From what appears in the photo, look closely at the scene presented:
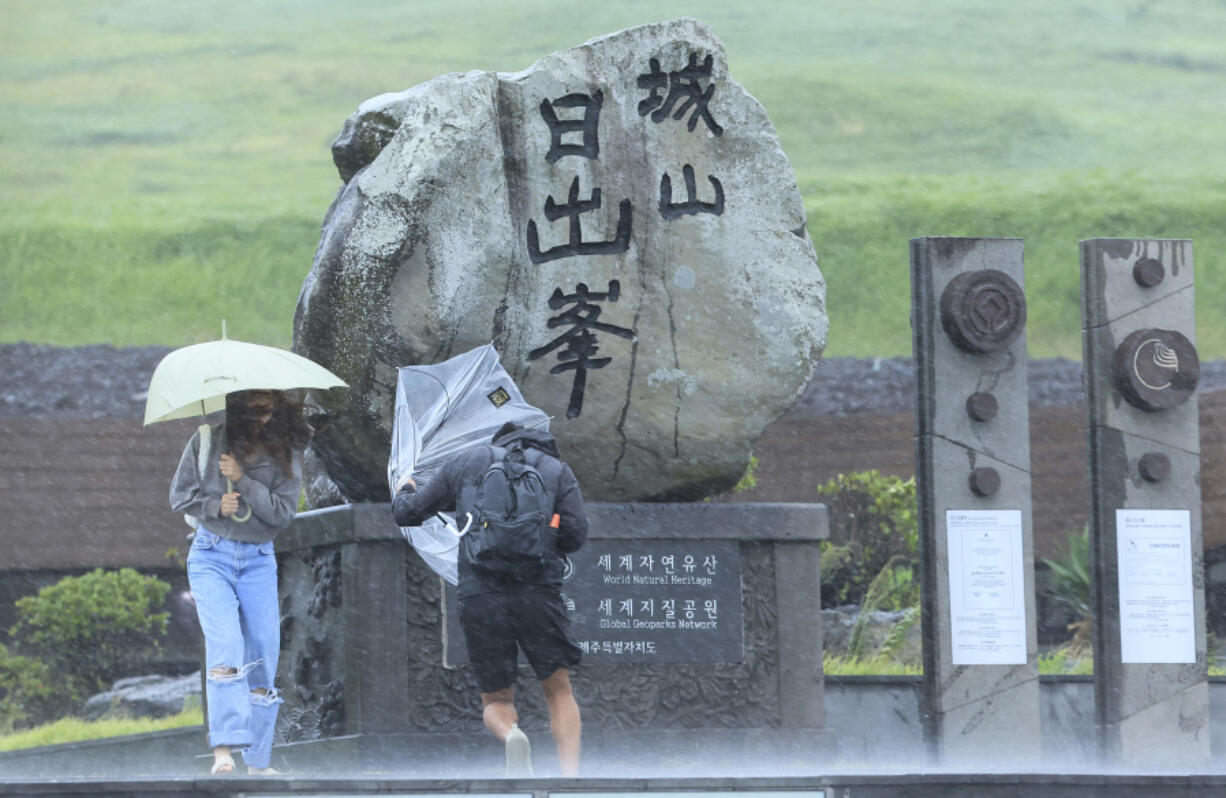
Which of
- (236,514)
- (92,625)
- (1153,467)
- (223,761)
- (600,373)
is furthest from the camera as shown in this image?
(92,625)

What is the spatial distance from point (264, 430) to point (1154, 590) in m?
4.63

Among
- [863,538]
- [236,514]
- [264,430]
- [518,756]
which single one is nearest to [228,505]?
[236,514]

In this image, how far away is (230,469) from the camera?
5.77m

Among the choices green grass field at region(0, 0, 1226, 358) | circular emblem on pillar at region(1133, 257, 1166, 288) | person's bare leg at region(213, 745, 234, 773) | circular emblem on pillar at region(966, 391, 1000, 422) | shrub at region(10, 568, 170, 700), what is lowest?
shrub at region(10, 568, 170, 700)

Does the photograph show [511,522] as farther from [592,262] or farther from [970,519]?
[970,519]

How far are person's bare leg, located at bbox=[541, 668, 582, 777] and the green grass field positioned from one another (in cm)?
1208

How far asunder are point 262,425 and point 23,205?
13904 mm

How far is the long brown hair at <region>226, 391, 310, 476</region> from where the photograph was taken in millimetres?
5879

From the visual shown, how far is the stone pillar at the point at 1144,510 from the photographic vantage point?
809 cm

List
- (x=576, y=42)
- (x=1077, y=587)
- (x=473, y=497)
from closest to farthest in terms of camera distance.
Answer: (x=473, y=497), (x=1077, y=587), (x=576, y=42)

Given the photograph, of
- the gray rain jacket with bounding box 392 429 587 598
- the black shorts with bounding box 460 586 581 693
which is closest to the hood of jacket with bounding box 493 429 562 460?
the gray rain jacket with bounding box 392 429 587 598

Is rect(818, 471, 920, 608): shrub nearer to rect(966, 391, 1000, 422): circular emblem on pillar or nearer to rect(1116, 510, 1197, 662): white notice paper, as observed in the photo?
rect(1116, 510, 1197, 662): white notice paper

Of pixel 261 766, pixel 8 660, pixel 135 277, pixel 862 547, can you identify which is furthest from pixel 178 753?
pixel 135 277

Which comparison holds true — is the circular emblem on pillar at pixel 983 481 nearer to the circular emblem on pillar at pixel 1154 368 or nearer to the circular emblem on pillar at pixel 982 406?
the circular emblem on pillar at pixel 982 406
